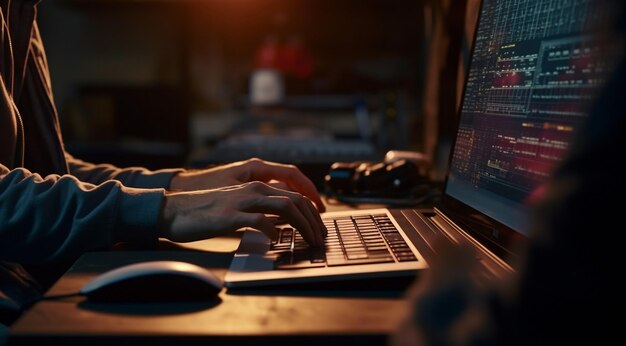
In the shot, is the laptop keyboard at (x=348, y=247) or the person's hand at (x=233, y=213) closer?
the laptop keyboard at (x=348, y=247)

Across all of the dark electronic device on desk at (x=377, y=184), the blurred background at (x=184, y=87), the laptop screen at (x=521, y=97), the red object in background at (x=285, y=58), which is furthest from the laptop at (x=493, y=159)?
the red object in background at (x=285, y=58)

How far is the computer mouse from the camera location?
0.62m

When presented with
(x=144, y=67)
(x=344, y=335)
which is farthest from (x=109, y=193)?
(x=144, y=67)

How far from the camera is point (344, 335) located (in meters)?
A: 0.54

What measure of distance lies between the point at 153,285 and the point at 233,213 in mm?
→ 212

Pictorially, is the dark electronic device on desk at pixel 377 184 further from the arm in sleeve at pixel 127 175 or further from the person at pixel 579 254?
the person at pixel 579 254

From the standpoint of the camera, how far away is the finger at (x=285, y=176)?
1.16 m

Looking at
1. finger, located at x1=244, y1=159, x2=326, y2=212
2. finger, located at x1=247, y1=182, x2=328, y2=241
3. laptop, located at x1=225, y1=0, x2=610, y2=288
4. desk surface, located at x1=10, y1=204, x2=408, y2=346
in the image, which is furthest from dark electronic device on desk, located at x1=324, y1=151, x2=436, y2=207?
desk surface, located at x1=10, y1=204, x2=408, y2=346

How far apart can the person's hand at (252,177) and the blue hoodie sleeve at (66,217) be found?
28 cm

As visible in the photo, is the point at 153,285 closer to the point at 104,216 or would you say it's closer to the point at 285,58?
the point at 104,216

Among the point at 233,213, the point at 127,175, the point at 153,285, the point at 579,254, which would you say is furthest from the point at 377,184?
the point at 579,254

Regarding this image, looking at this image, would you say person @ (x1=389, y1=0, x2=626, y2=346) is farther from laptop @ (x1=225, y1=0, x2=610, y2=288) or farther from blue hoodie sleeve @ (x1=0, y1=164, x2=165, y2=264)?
blue hoodie sleeve @ (x1=0, y1=164, x2=165, y2=264)

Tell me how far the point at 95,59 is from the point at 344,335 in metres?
5.75

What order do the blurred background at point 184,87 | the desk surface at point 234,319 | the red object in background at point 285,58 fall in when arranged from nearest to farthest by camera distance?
the desk surface at point 234,319 < the blurred background at point 184,87 < the red object in background at point 285,58
